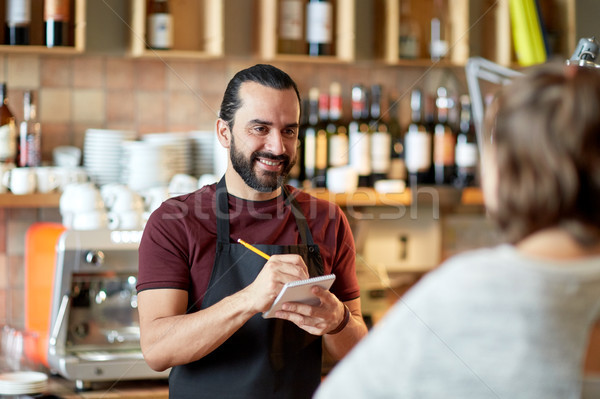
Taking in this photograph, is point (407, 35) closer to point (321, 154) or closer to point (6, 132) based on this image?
point (321, 154)

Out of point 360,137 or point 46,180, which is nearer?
point 46,180

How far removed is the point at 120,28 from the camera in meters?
2.74

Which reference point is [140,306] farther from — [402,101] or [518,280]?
[402,101]

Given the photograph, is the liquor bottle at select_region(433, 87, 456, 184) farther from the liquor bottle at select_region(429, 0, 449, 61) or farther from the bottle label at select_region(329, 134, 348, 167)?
the bottle label at select_region(329, 134, 348, 167)

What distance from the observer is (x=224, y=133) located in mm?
1610

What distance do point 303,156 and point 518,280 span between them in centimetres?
222

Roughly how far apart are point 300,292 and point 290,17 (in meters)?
1.74

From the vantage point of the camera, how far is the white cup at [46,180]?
2494 mm

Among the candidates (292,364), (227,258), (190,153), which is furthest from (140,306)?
(190,153)

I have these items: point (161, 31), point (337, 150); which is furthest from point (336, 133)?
point (161, 31)

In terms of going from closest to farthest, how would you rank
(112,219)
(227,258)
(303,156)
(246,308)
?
(246,308), (227,258), (112,219), (303,156)

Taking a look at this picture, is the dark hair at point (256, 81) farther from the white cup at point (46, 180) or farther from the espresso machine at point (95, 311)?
the white cup at point (46, 180)

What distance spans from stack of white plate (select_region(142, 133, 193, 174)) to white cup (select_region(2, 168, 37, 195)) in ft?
1.39

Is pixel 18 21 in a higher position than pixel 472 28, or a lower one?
lower
